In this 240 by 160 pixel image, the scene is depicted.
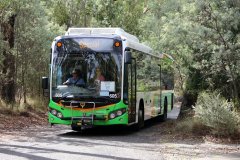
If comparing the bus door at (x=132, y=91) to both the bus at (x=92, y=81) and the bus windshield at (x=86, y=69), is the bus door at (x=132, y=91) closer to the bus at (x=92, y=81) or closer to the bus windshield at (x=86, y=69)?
the bus at (x=92, y=81)

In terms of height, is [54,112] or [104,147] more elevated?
[54,112]

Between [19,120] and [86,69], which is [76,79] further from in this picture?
→ [19,120]

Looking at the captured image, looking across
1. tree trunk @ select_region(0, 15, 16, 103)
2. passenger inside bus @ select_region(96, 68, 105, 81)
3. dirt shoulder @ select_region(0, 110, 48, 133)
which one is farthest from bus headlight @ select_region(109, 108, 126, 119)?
tree trunk @ select_region(0, 15, 16, 103)

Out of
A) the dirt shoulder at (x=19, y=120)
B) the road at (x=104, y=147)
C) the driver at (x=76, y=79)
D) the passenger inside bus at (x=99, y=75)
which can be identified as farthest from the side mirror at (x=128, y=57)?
the dirt shoulder at (x=19, y=120)

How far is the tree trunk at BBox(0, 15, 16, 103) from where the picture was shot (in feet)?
80.4

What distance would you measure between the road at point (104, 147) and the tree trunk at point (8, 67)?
297 inches

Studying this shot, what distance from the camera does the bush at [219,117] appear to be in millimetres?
14812

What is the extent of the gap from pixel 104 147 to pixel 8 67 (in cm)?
1261

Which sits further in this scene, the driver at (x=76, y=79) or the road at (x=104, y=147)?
the driver at (x=76, y=79)

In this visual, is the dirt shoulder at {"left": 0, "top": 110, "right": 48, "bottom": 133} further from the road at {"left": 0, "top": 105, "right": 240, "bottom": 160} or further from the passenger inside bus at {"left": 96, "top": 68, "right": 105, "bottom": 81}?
the passenger inside bus at {"left": 96, "top": 68, "right": 105, "bottom": 81}

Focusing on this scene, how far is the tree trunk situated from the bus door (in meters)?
8.65

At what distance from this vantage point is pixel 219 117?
1488cm

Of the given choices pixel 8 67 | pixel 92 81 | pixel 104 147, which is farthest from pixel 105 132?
pixel 8 67

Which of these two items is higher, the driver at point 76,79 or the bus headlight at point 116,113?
the driver at point 76,79
